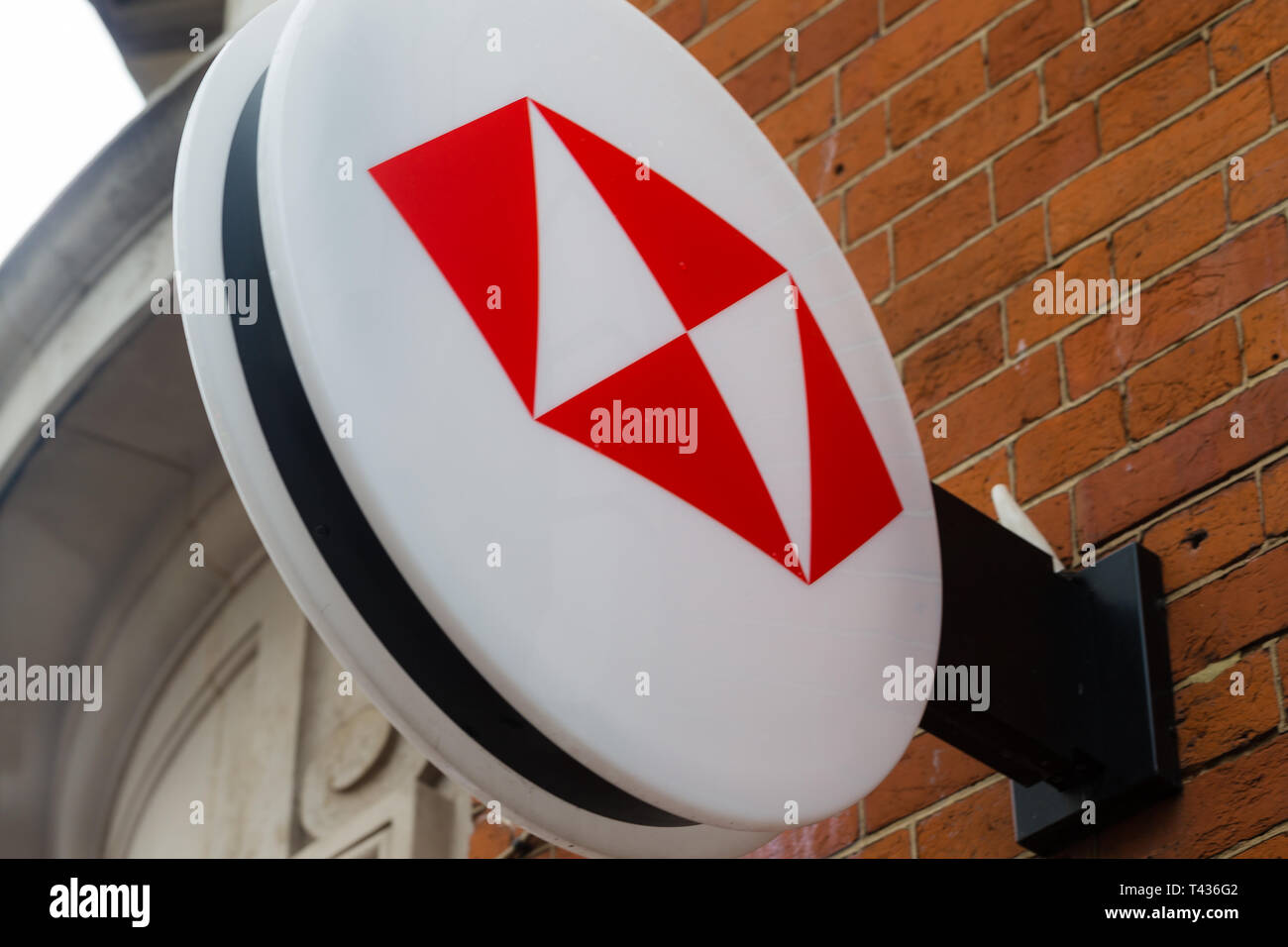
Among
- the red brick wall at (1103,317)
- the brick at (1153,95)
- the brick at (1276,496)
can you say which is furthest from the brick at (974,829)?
the brick at (1153,95)

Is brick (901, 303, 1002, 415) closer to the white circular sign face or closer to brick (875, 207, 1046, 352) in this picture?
brick (875, 207, 1046, 352)

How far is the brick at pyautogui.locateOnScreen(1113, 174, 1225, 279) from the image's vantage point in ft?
5.49

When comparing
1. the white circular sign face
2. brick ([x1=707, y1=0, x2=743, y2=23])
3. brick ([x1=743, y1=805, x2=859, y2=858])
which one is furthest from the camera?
brick ([x1=707, y1=0, x2=743, y2=23])

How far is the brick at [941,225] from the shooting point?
6.21 feet

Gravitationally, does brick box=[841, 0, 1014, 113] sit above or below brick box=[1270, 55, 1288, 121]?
above

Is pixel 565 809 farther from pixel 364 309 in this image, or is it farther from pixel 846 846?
pixel 846 846

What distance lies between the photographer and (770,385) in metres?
1.31

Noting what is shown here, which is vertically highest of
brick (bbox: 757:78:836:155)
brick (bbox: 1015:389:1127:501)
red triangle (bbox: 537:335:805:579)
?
brick (bbox: 757:78:836:155)

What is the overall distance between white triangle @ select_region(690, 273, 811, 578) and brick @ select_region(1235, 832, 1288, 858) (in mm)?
450

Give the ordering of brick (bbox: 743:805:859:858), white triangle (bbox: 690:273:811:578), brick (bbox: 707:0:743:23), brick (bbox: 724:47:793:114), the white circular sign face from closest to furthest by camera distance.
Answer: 1. the white circular sign face
2. white triangle (bbox: 690:273:811:578)
3. brick (bbox: 743:805:859:858)
4. brick (bbox: 724:47:793:114)
5. brick (bbox: 707:0:743:23)

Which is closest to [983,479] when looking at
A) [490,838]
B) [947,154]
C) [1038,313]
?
[1038,313]

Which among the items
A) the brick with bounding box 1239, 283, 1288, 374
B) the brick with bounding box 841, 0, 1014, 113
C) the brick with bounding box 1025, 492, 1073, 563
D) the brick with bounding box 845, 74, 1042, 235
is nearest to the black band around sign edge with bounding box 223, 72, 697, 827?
the brick with bounding box 1025, 492, 1073, 563
